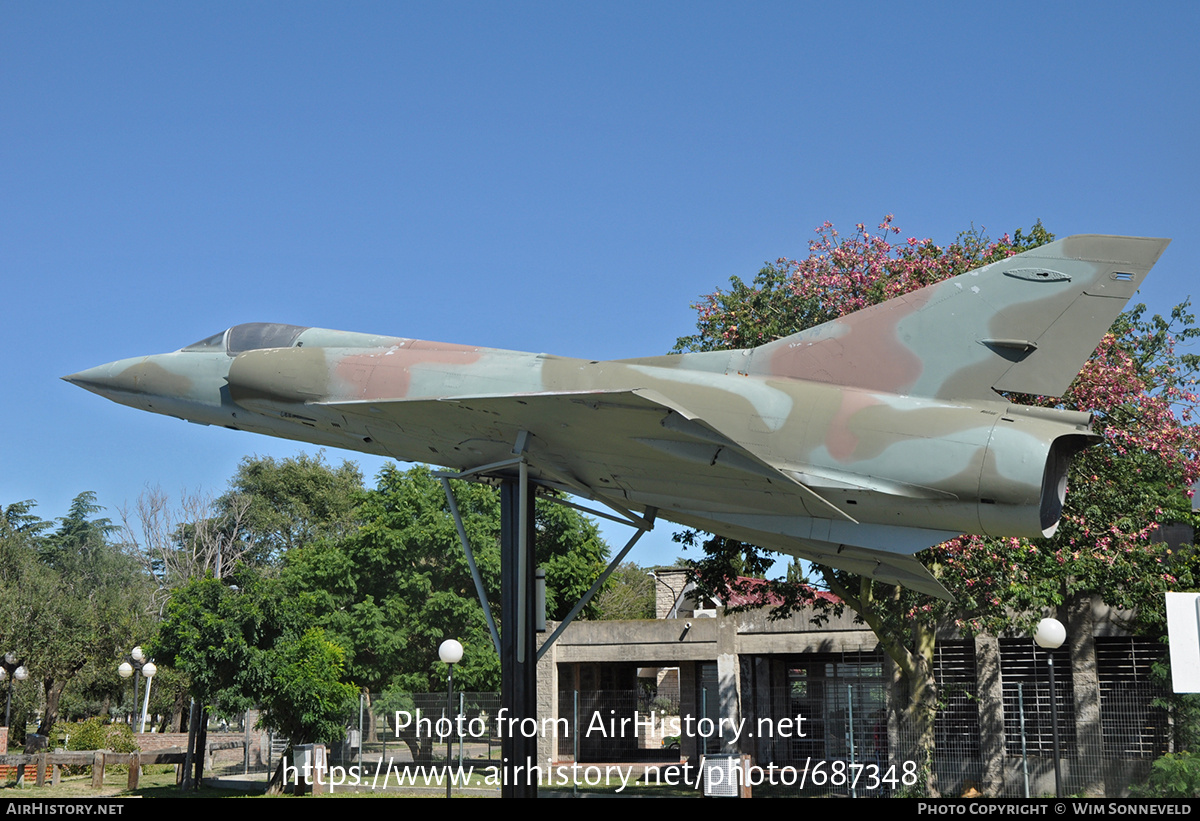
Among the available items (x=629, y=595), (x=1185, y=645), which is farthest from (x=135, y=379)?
(x=629, y=595)

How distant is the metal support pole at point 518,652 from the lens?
34.4ft

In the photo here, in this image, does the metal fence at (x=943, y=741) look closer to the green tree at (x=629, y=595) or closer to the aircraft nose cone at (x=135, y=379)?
the aircraft nose cone at (x=135, y=379)

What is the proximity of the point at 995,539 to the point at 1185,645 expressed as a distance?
9219mm

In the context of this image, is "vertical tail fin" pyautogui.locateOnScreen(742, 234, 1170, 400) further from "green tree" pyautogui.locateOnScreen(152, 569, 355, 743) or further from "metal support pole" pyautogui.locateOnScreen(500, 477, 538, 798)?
"green tree" pyautogui.locateOnScreen(152, 569, 355, 743)

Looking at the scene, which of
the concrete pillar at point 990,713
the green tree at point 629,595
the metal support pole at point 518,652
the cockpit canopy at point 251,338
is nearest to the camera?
the metal support pole at point 518,652

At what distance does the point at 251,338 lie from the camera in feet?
40.0

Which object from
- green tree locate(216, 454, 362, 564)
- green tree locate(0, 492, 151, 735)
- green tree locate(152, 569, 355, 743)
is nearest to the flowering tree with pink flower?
green tree locate(152, 569, 355, 743)

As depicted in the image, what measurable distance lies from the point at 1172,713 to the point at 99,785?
2271 cm

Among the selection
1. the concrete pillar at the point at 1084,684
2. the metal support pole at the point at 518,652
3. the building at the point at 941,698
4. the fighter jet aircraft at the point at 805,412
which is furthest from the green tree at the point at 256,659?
the concrete pillar at the point at 1084,684

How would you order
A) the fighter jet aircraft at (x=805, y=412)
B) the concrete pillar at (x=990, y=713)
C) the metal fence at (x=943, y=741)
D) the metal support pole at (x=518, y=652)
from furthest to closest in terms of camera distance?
the concrete pillar at (x=990, y=713) < the metal fence at (x=943, y=741) < the metal support pole at (x=518, y=652) < the fighter jet aircraft at (x=805, y=412)

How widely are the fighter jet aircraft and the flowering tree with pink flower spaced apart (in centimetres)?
559

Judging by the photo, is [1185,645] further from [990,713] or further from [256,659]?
[256,659]

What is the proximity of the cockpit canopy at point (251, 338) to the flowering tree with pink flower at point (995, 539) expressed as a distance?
29.6 ft

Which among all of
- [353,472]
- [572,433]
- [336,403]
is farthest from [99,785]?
[353,472]
